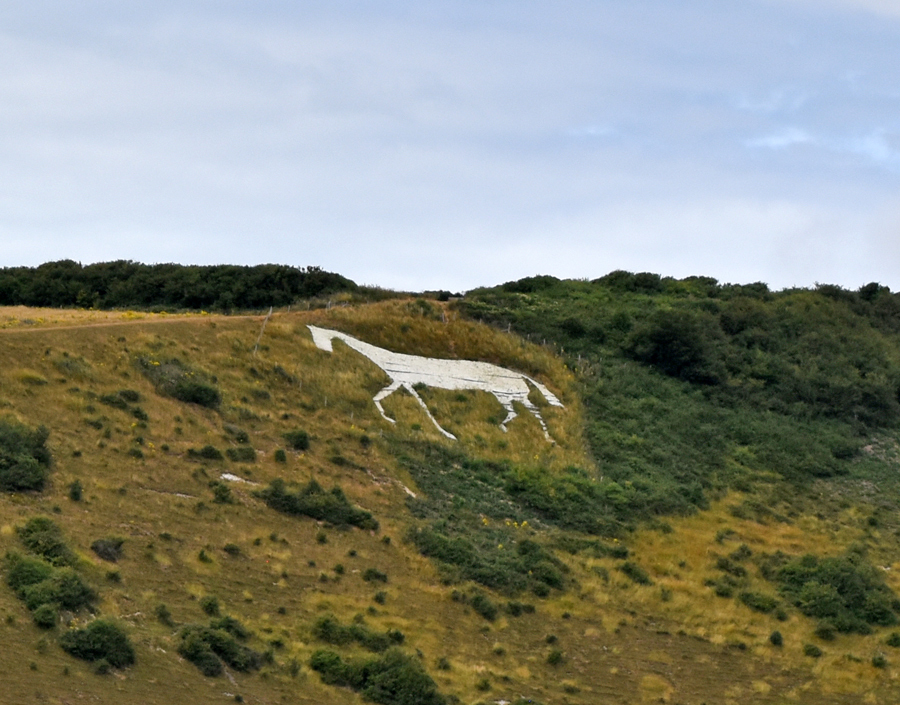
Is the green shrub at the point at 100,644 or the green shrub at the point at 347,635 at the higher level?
the green shrub at the point at 100,644

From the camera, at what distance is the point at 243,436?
42562mm

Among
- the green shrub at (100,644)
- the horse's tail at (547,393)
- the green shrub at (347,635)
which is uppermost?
the horse's tail at (547,393)

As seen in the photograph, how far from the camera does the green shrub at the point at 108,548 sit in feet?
102

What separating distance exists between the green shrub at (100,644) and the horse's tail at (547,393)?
103 ft

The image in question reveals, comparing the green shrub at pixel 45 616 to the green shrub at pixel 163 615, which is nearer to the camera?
the green shrub at pixel 45 616

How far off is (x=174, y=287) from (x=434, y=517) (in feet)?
105

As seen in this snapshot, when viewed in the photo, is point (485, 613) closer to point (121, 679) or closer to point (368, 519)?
point (368, 519)

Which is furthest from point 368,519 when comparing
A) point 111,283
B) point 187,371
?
point 111,283

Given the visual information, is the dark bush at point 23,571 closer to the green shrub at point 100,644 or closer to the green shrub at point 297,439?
the green shrub at point 100,644

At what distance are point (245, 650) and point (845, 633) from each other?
20.2m

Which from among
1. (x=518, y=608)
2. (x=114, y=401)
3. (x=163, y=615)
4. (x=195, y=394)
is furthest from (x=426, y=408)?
(x=163, y=615)

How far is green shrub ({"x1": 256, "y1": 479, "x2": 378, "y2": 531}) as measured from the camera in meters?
38.7

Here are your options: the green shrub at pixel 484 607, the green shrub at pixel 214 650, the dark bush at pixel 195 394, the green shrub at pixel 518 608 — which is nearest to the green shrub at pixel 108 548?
the green shrub at pixel 214 650

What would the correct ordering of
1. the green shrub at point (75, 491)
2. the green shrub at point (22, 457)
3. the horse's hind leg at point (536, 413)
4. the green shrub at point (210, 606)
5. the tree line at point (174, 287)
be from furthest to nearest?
the tree line at point (174, 287) → the horse's hind leg at point (536, 413) → the green shrub at point (75, 491) → the green shrub at point (22, 457) → the green shrub at point (210, 606)
